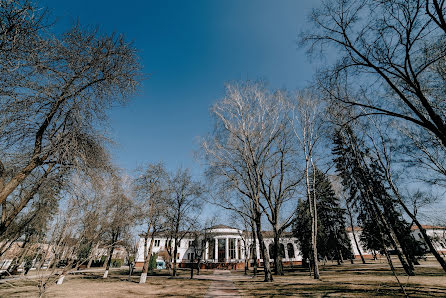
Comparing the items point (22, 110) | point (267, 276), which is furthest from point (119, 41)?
point (267, 276)

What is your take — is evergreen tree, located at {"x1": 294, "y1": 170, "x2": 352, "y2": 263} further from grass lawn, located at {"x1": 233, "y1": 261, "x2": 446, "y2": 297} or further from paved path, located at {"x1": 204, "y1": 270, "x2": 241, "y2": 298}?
paved path, located at {"x1": 204, "y1": 270, "x2": 241, "y2": 298}

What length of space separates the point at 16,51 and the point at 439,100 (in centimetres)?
1418

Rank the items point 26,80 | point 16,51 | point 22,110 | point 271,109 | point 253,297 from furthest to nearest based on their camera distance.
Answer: point 271,109 < point 253,297 < point 22,110 < point 26,80 < point 16,51

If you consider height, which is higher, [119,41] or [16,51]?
[119,41]

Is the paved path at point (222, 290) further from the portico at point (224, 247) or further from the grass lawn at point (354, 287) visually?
the portico at point (224, 247)

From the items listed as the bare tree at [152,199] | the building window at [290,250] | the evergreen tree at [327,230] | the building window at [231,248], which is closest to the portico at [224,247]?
the building window at [231,248]

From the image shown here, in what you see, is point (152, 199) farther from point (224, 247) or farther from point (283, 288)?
point (224, 247)

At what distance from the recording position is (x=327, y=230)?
93.4 feet

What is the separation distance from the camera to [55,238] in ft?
18.5

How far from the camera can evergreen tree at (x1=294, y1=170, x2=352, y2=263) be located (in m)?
26.3

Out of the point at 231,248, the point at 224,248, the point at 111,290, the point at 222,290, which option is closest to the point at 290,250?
the point at 231,248

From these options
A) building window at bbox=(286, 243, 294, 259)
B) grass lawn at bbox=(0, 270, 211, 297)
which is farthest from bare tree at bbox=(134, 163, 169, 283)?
building window at bbox=(286, 243, 294, 259)

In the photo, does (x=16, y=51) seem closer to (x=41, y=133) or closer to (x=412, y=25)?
(x=41, y=133)

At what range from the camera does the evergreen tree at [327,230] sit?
26.3 metres
